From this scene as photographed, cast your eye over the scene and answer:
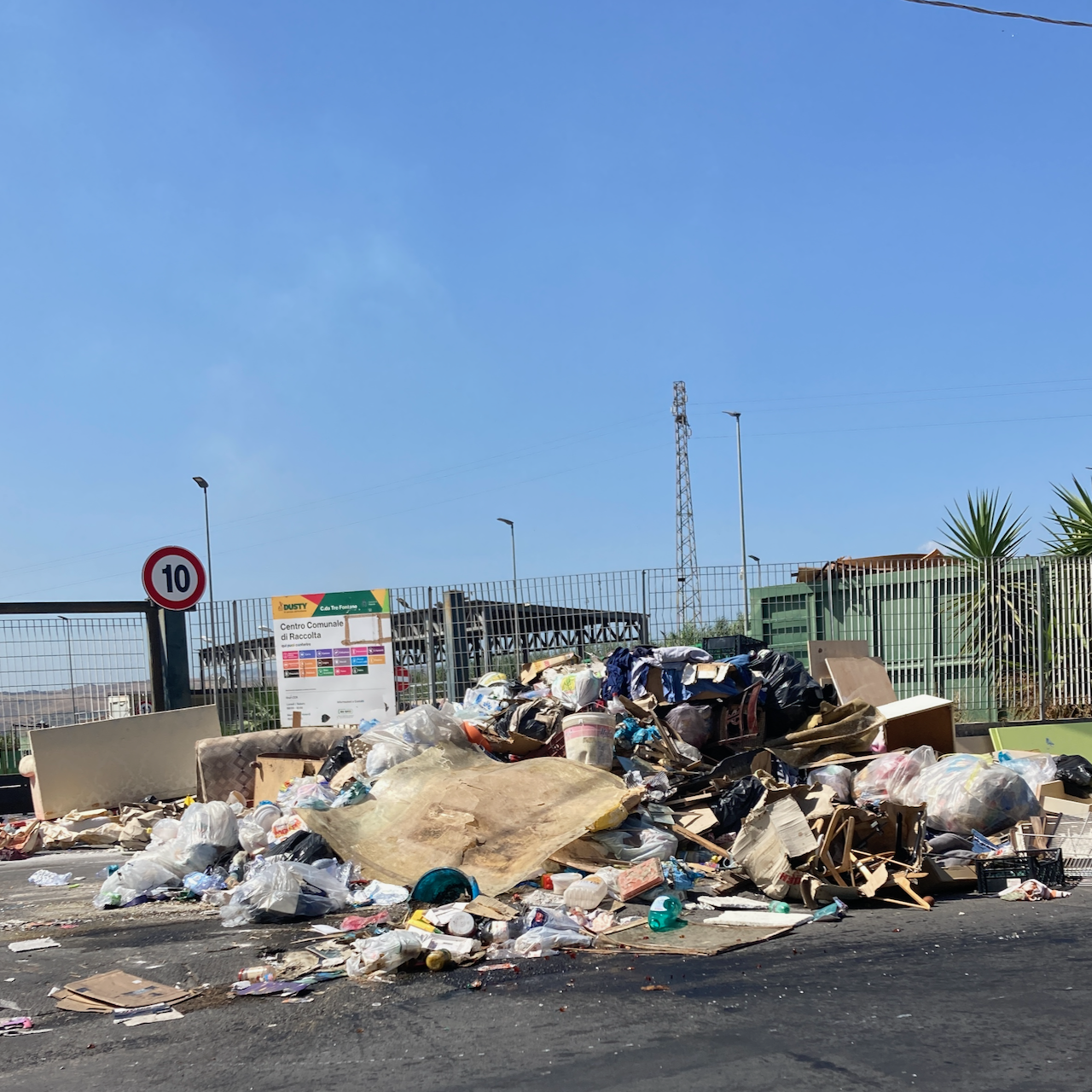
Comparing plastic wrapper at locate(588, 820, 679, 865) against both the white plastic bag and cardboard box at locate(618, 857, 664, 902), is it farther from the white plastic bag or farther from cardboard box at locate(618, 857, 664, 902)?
cardboard box at locate(618, 857, 664, 902)

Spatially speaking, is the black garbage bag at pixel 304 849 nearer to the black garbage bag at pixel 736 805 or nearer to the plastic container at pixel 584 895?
the plastic container at pixel 584 895

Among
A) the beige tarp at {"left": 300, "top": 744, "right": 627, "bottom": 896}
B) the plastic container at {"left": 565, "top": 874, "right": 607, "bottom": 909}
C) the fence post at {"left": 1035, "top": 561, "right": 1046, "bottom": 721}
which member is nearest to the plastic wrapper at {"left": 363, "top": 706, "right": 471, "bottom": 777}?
the beige tarp at {"left": 300, "top": 744, "right": 627, "bottom": 896}

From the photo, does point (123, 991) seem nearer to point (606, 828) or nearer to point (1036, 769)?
point (606, 828)

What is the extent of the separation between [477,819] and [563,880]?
76cm

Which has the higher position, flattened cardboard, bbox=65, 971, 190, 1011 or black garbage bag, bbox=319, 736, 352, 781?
black garbage bag, bbox=319, 736, 352, 781

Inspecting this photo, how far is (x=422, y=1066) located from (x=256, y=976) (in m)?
1.54

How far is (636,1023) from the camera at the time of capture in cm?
409

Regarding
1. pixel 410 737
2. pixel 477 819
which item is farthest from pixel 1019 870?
pixel 410 737

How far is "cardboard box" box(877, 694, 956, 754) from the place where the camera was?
931cm

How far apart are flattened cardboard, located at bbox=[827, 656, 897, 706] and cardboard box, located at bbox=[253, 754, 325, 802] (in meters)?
5.05

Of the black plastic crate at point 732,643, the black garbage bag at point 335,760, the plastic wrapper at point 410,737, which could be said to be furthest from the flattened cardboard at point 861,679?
the black garbage bag at point 335,760

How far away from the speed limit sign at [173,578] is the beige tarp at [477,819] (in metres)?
4.54

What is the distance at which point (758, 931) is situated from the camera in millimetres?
5531

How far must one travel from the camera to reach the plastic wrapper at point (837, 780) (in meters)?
7.86
